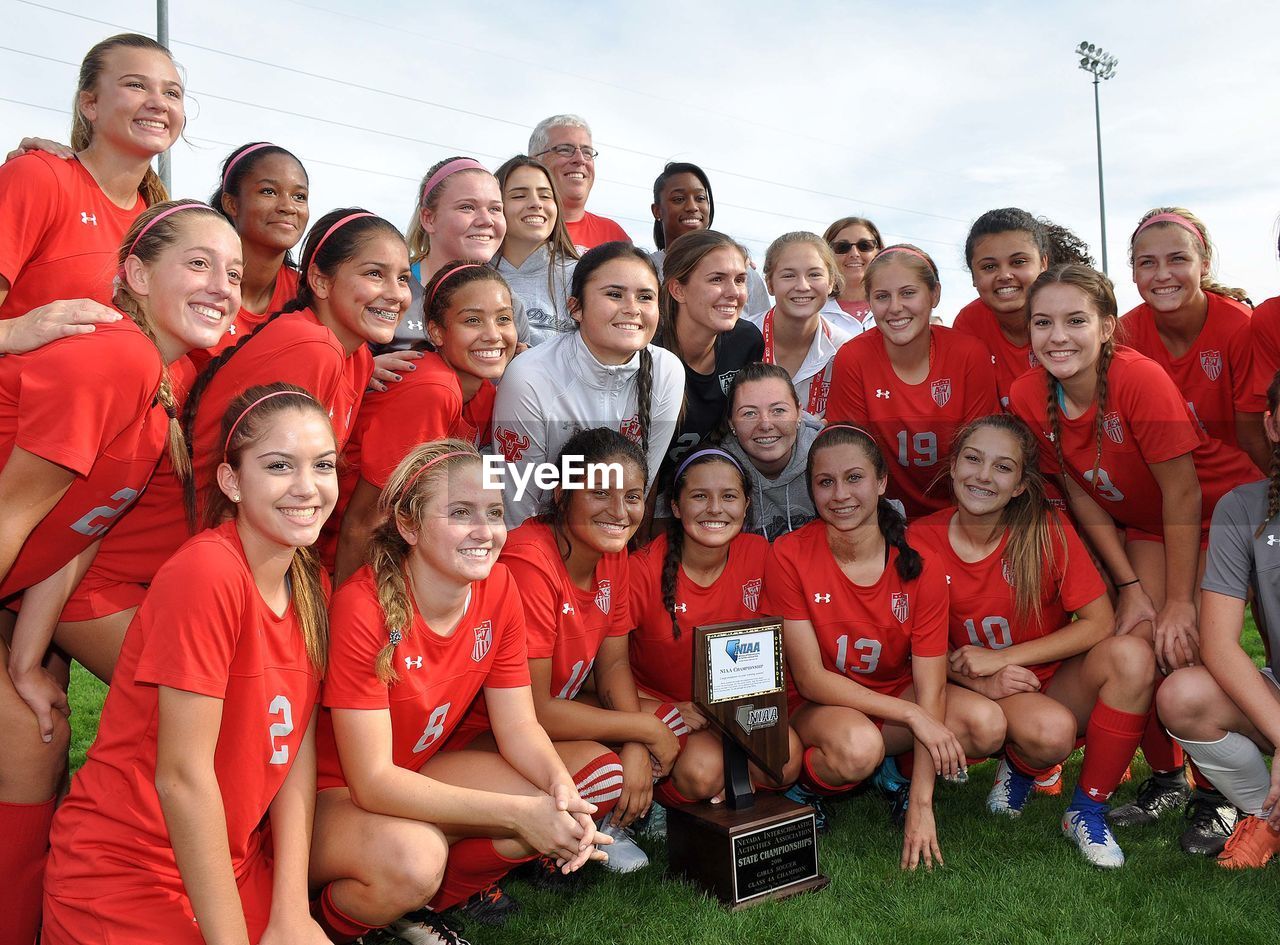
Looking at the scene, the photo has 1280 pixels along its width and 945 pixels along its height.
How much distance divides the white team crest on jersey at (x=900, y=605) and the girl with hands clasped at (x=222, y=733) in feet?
7.69

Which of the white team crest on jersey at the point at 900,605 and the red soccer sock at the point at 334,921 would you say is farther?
the white team crest on jersey at the point at 900,605

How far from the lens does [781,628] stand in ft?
12.3

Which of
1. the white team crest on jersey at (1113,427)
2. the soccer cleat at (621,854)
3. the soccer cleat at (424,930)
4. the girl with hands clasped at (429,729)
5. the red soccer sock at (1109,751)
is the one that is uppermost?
the white team crest on jersey at (1113,427)

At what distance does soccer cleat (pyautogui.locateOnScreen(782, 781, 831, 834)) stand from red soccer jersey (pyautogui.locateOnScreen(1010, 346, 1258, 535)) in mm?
1910

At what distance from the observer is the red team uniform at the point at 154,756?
2.54 meters

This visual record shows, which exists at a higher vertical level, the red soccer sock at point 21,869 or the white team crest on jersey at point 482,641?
the white team crest on jersey at point 482,641

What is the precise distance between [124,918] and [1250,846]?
12.7 ft

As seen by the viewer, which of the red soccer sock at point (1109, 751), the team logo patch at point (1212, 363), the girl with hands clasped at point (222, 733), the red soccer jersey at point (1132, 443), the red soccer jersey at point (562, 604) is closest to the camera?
the girl with hands clasped at point (222, 733)

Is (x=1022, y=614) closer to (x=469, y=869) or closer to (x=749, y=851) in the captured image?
(x=749, y=851)

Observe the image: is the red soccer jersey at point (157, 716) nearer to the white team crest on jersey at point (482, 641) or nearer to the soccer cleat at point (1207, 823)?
the white team crest on jersey at point (482, 641)

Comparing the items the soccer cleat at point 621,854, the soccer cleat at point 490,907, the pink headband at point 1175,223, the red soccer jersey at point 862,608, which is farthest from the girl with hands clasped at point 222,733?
the pink headband at point 1175,223

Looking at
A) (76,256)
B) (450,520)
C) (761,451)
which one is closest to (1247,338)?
(761,451)

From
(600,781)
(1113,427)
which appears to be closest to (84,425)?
(600,781)
